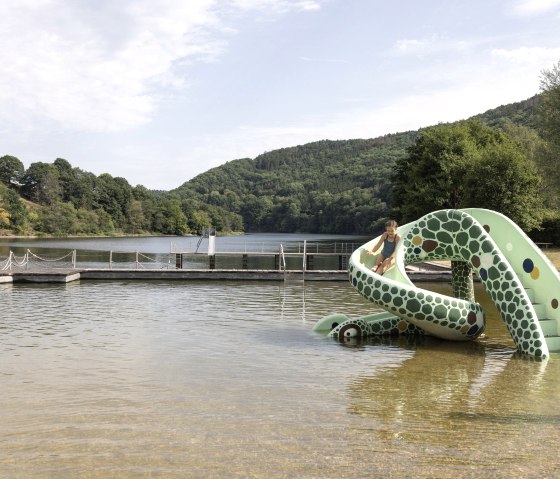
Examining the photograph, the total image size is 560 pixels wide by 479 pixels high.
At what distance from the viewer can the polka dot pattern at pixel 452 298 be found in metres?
11.3

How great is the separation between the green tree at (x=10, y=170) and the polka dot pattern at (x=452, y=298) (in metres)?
153

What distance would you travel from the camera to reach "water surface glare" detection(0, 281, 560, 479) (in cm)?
595

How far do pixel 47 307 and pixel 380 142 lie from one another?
599 feet

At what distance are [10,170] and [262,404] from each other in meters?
158

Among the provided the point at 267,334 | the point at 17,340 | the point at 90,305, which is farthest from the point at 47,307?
the point at 267,334

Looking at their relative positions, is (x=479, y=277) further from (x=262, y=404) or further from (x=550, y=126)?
(x=550, y=126)

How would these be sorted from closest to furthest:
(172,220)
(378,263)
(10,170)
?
(378,263) < (10,170) < (172,220)

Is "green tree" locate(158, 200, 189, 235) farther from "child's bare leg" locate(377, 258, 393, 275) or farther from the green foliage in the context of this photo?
A: "child's bare leg" locate(377, 258, 393, 275)

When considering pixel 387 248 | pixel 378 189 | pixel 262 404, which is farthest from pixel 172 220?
pixel 262 404

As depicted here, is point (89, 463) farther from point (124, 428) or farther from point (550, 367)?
point (550, 367)

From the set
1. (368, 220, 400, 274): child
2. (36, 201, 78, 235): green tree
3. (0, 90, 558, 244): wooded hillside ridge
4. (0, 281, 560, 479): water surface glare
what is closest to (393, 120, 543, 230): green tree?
(0, 281, 560, 479): water surface glare

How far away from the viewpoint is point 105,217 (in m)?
143

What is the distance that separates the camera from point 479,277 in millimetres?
11961

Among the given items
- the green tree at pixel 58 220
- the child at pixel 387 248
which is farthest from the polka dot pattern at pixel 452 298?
the green tree at pixel 58 220
